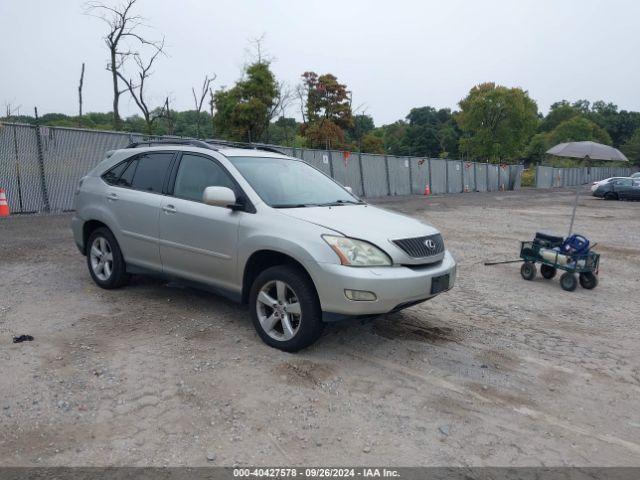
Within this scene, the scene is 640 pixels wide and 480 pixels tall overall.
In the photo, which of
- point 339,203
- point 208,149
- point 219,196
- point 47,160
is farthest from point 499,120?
point 219,196

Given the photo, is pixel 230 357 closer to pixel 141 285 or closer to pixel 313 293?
pixel 313 293

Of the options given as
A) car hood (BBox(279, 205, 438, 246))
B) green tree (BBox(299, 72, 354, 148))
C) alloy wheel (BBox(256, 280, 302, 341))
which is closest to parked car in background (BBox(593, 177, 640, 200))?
green tree (BBox(299, 72, 354, 148))

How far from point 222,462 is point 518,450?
170cm

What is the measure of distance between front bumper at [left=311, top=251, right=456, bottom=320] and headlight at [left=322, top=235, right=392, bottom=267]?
50 millimetres

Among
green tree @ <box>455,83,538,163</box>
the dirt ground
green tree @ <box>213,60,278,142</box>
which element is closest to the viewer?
the dirt ground

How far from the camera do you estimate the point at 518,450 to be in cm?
295

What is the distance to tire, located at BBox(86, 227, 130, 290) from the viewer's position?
18.4 ft

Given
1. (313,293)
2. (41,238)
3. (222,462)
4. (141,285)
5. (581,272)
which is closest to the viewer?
(222,462)

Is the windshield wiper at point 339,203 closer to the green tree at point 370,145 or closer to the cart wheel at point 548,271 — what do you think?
→ the cart wheel at point 548,271

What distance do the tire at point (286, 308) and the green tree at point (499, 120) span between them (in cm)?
6031

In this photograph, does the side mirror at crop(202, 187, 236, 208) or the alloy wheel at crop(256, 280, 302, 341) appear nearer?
the alloy wheel at crop(256, 280, 302, 341)

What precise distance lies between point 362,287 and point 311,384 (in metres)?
0.80

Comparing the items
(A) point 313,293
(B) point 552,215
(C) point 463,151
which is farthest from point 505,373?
(C) point 463,151

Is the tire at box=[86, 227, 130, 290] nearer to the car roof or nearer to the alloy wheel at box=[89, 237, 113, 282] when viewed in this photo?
the alloy wheel at box=[89, 237, 113, 282]
